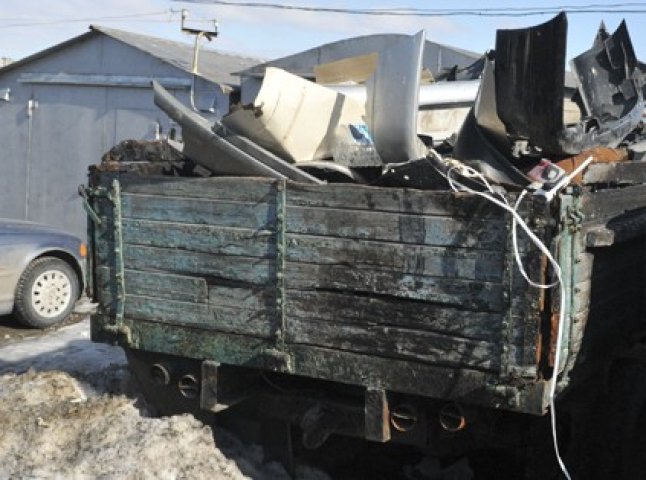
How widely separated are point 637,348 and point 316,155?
185 centimetres

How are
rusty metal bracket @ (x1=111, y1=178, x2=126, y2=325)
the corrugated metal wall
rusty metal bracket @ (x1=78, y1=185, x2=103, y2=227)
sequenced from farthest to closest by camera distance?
the corrugated metal wall → rusty metal bracket @ (x1=78, y1=185, x2=103, y2=227) → rusty metal bracket @ (x1=111, y1=178, x2=126, y2=325)

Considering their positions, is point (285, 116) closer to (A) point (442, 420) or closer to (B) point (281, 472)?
(A) point (442, 420)

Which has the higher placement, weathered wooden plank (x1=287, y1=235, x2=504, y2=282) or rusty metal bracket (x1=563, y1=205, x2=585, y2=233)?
rusty metal bracket (x1=563, y1=205, x2=585, y2=233)

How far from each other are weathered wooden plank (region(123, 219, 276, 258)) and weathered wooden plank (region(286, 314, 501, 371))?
396 mm

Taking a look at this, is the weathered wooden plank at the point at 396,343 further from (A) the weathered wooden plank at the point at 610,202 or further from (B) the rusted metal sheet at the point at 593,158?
(B) the rusted metal sheet at the point at 593,158

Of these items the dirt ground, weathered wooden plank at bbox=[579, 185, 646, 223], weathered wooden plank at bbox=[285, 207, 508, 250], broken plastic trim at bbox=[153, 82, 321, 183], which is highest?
broken plastic trim at bbox=[153, 82, 321, 183]

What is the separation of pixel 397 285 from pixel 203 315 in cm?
112

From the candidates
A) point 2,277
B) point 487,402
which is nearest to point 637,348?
point 487,402

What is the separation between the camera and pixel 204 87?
39.5 feet

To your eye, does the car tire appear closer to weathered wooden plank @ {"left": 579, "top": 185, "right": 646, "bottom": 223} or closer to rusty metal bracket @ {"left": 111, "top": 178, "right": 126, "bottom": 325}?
rusty metal bracket @ {"left": 111, "top": 178, "right": 126, "bottom": 325}

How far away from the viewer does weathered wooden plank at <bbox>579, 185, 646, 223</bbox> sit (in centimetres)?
349

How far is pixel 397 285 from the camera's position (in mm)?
3615

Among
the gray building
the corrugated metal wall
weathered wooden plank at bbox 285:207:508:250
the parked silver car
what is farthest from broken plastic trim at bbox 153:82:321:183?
the corrugated metal wall

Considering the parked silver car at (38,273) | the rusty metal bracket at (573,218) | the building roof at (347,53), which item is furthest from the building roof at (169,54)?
the rusty metal bracket at (573,218)
